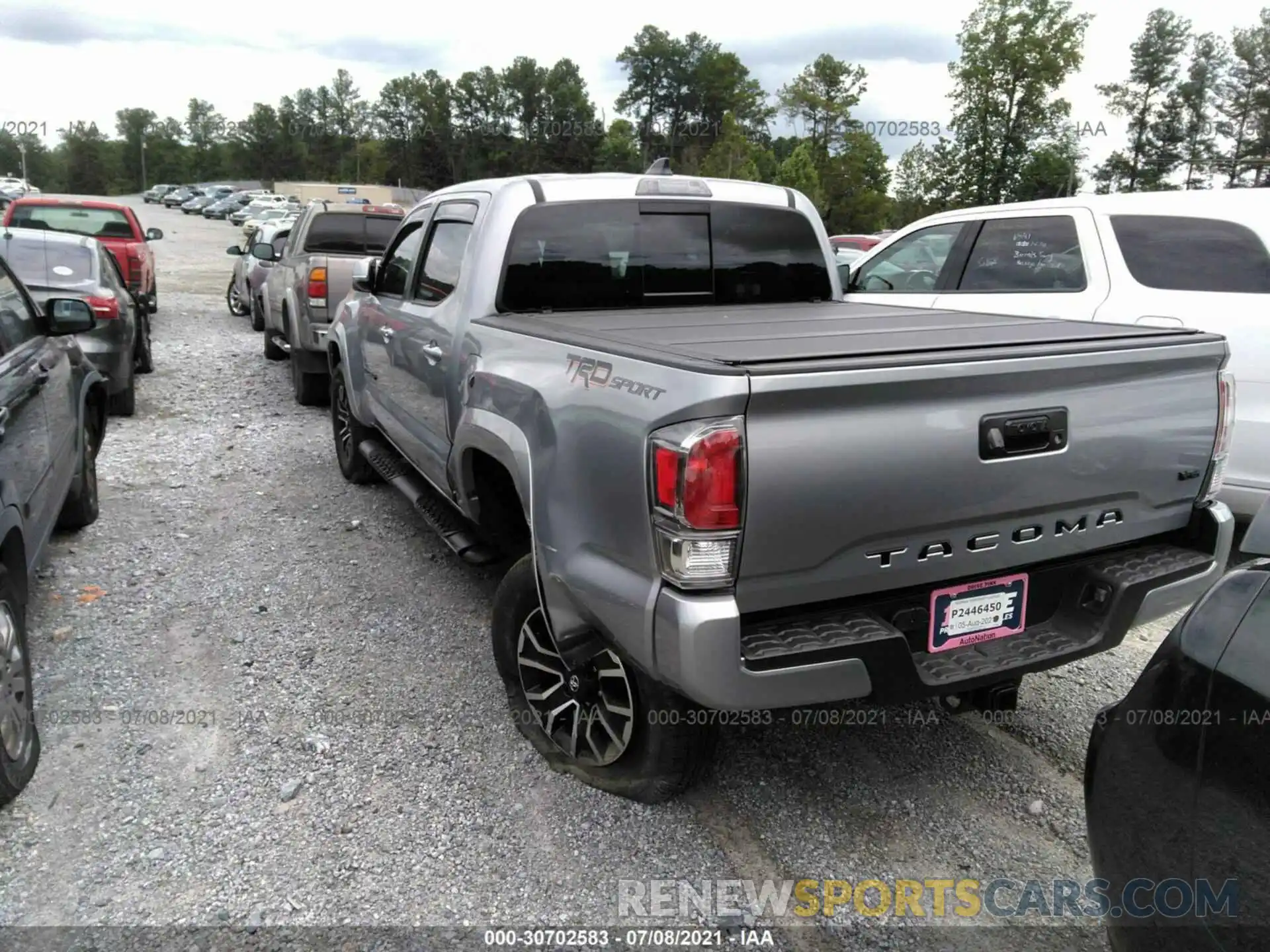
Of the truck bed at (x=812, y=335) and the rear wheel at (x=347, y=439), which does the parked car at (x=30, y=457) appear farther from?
the truck bed at (x=812, y=335)

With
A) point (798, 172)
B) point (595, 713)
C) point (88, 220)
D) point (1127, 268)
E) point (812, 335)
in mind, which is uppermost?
point (798, 172)

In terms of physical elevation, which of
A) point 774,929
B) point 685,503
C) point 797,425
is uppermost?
point 797,425

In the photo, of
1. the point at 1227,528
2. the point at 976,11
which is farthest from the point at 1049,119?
the point at 1227,528

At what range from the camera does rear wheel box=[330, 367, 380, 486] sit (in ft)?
21.2

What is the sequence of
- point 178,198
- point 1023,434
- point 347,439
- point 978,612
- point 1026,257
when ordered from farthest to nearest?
point 178,198, point 347,439, point 1026,257, point 978,612, point 1023,434

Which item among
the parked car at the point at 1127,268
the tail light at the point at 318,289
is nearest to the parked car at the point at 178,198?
the tail light at the point at 318,289

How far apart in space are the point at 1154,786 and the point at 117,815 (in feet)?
9.93

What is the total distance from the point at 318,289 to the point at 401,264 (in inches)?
149

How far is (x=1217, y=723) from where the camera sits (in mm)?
1841

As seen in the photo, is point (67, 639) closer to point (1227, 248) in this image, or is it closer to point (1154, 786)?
point (1154, 786)

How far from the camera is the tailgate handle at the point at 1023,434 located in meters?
2.61

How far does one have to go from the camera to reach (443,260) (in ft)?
15.0

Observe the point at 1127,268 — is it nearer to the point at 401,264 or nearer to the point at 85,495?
the point at 401,264

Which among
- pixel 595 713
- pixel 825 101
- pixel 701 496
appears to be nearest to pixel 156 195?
pixel 825 101
